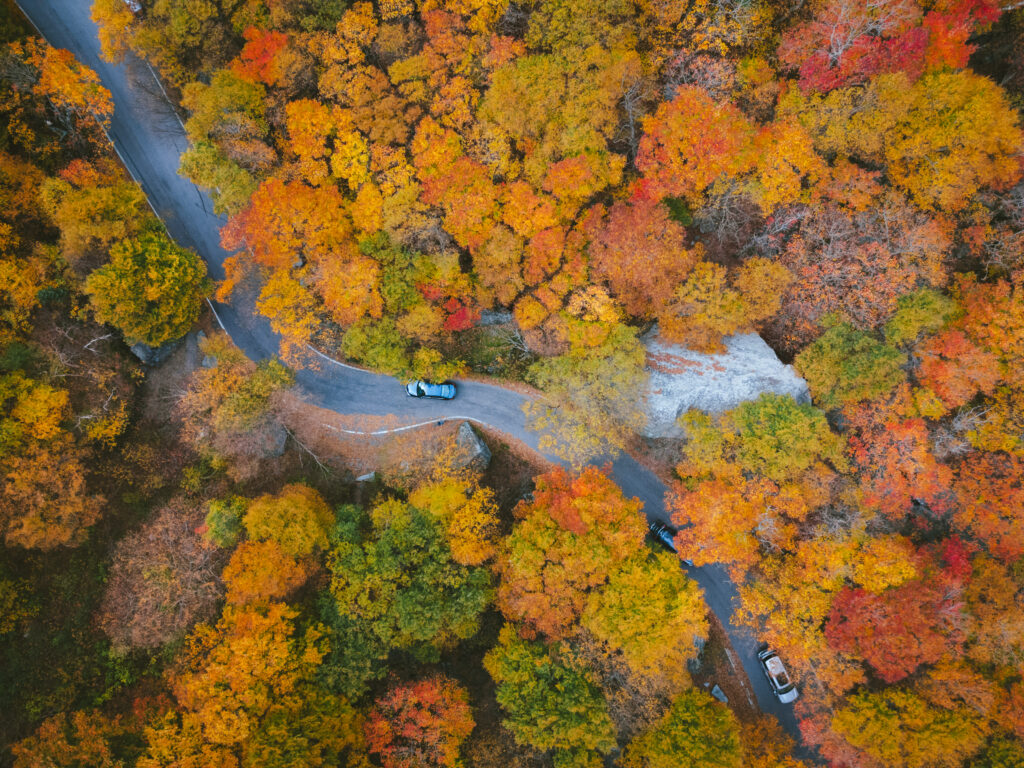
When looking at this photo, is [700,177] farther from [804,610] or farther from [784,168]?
[804,610]

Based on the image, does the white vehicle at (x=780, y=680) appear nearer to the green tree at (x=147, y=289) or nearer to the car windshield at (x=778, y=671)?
the car windshield at (x=778, y=671)

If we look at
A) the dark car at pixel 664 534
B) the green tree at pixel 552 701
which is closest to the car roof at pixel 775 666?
the dark car at pixel 664 534

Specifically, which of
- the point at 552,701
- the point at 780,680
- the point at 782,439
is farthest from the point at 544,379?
the point at 780,680

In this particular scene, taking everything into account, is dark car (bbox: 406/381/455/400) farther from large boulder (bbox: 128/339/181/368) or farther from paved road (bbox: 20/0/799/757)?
large boulder (bbox: 128/339/181/368)

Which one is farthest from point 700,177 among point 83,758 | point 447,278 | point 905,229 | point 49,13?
point 83,758

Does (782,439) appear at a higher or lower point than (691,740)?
higher

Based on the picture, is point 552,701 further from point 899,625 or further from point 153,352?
point 153,352
